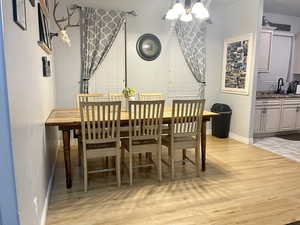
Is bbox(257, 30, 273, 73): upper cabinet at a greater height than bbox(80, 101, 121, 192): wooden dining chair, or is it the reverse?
bbox(257, 30, 273, 73): upper cabinet

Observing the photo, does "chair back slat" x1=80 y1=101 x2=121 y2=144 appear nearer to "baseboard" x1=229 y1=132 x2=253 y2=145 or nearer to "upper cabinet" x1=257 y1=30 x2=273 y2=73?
"baseboard" x1=229 y1=132 x2=253 y2=145

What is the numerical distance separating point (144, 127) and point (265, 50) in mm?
3656

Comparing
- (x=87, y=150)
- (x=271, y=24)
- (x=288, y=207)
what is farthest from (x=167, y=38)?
(x=288, y=207)

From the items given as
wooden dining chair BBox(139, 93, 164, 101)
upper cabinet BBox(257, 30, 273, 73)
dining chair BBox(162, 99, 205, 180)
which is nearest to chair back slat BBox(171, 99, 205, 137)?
dining chair BBox(162, 99, 205, 180)

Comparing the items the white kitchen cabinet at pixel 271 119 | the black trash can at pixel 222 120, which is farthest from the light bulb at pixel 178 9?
the white kitchen cabinet at pixel 271 119

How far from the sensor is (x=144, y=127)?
272cm

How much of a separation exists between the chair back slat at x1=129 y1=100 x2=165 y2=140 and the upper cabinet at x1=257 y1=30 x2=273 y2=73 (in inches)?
126

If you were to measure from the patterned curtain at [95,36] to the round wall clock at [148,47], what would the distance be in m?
0.50

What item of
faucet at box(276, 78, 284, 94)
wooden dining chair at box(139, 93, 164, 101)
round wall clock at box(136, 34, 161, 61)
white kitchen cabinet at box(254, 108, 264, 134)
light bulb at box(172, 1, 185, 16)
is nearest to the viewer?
light bulb at box(172, 1, 185, 16)

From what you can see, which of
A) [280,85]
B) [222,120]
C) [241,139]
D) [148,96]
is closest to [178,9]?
[148,96]

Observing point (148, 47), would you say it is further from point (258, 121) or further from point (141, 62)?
point (258, 121)

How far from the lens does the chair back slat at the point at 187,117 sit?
275cm

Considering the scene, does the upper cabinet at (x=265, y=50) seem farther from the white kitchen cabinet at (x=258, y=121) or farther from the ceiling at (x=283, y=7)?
the white kitchen cabinet at (x=258, y=121)

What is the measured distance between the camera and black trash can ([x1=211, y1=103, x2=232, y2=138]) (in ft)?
15.5
